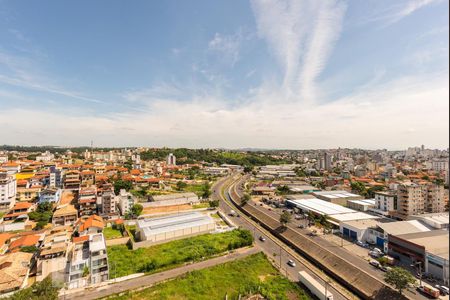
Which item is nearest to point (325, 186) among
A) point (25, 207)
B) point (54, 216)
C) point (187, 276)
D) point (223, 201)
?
point (223, 201)

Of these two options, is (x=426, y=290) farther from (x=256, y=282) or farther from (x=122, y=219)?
(x=122, y=219)

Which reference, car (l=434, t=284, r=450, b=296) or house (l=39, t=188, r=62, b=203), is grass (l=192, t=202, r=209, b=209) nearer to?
house (l=39, t=188, r=62, b=203)

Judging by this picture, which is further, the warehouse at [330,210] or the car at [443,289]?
the warehouse at [330,210]

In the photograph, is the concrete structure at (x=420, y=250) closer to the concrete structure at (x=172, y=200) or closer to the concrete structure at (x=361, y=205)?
the concrete structure at (x=361, y=205)

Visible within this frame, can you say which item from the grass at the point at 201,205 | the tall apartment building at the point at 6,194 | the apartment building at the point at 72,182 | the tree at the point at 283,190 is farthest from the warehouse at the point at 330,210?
the tall apartment building at the point at 6,194

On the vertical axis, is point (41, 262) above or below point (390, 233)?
below

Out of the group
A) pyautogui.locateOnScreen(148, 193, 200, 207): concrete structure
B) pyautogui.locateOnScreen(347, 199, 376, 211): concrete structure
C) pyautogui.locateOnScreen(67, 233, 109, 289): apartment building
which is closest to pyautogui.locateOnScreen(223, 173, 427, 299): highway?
pyautogui.locateOnScreen(347, 199, 376, 211): concrete structure

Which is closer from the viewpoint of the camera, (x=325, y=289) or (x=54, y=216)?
(x=325, y=289)
